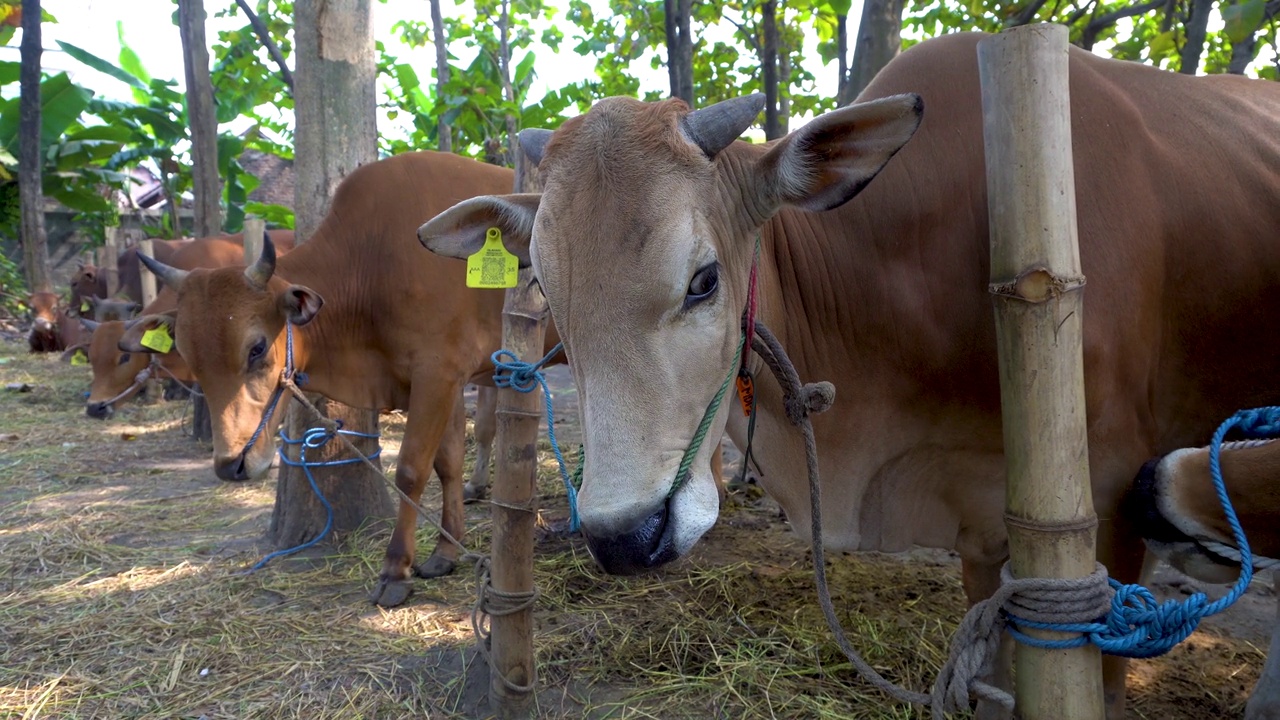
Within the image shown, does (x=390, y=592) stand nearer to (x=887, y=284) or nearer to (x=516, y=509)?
(x=516, y=509)

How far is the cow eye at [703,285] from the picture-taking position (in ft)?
6.18

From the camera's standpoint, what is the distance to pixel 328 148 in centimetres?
468

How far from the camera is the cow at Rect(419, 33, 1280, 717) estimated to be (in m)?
1.83

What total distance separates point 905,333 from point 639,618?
176 centimetres

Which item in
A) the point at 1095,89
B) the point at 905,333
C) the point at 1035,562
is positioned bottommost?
the point at 1035,562

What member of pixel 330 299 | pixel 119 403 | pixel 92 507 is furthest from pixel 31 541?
pixel 119 403

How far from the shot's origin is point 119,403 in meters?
8.45

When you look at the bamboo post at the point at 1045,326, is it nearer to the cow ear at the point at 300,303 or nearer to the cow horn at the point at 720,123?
the cow horn at the point at 720,123

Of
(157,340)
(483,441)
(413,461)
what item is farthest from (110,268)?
(413,461)

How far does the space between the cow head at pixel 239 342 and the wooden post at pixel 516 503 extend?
5.42 ft

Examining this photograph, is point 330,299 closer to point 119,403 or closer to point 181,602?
point 181,602

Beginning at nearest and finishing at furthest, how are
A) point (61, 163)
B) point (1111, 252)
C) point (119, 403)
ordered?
1. point (1111, 252)
2. point (119, 403)
3. point (61, 163)

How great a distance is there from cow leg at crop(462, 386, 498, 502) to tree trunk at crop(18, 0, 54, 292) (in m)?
12.0

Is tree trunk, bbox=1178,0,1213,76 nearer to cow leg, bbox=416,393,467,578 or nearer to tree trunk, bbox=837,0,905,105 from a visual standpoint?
tree trunk, bbox=837,0,905,105
